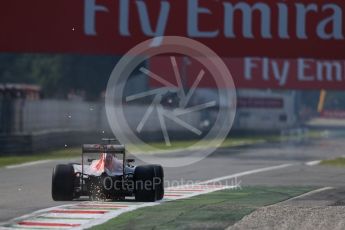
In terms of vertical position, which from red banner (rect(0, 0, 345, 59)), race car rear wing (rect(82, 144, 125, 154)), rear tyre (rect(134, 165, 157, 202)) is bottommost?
rear tyre (rect(134, 165, 157, 202))

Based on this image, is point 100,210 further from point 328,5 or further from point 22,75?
point 22,75

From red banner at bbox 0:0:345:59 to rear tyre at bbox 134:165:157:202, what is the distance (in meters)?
10.7

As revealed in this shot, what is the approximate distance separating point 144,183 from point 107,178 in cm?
65

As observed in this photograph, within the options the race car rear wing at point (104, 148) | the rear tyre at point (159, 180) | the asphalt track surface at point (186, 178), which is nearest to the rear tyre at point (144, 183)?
the rear tyre at point (159, 180)

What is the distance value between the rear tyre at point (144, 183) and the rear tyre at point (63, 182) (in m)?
1.09

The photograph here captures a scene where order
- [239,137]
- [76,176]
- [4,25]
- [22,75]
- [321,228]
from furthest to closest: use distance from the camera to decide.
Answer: [22,75]
[239,137]
[4,25]
[76,176]
[321,228]

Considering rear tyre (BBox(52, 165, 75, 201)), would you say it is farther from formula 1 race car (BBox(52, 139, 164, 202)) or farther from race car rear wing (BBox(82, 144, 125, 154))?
race car rear wing (BBox(82, 144, 125, 154))

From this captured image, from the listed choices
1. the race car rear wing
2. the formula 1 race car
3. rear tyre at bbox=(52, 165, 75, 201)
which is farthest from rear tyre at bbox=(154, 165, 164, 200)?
rear tyre at bbox=(52, 165, 75, 201)

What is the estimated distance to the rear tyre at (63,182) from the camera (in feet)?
50.5

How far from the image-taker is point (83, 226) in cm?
1244

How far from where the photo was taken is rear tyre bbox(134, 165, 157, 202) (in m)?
15.3

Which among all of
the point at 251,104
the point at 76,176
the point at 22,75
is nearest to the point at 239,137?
the point at 251,104

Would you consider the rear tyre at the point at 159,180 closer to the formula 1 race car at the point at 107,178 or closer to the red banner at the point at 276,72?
the formula 1 race car at the point at 107,178

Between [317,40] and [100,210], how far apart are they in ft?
45.4
